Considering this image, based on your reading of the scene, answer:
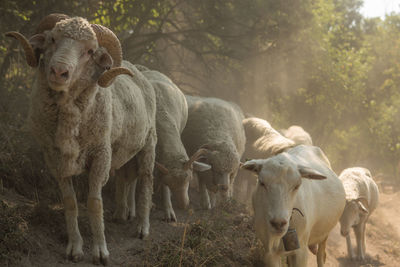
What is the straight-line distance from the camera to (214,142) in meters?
8.00

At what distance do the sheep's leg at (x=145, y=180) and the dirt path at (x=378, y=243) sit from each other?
3.54 metres

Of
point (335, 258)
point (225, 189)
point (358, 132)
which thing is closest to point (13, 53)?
point (225, 189)

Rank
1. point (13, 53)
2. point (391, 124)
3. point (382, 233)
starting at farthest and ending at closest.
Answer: point (391, 124) < point (382, 233) < point (13, 53)

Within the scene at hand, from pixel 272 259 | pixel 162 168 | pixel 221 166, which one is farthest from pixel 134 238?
pixel 221 166

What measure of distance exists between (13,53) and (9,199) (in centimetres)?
406

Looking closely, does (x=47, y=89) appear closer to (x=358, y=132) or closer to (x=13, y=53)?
(x=13, y=53)

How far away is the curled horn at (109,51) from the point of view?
4.30 m

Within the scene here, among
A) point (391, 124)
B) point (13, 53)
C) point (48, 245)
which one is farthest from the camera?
point (391, 124)

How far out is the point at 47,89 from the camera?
416 centimetres

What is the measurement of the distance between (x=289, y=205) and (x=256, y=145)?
5.93m

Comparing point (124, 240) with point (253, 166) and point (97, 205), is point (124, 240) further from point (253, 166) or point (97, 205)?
point (253, 166)

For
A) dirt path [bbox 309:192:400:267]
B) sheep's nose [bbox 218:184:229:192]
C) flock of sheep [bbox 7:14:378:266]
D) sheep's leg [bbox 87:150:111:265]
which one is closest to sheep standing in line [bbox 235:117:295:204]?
sheep's nose [bbox 218:184:229:192]

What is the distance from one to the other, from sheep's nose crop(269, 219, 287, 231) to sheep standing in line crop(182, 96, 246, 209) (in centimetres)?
335

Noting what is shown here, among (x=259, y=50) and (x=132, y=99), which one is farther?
(x=259, y=50)
